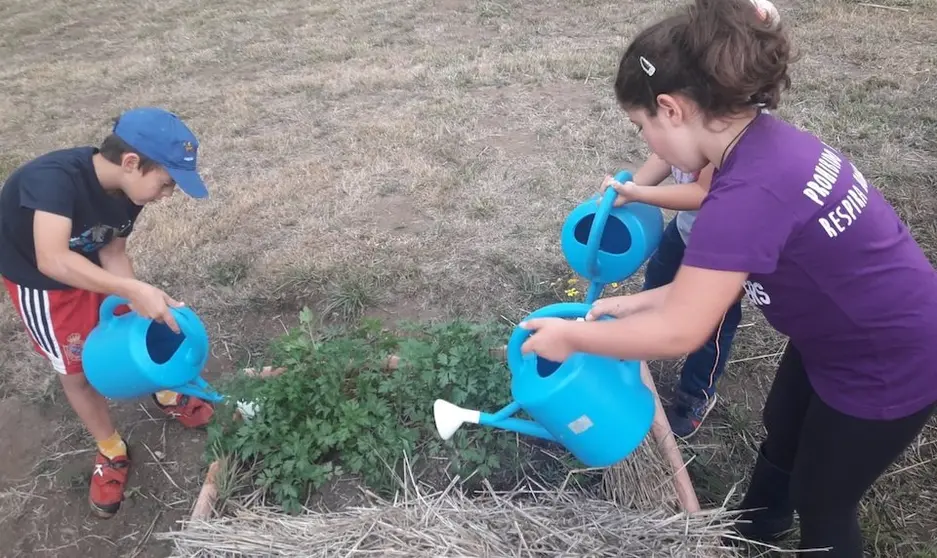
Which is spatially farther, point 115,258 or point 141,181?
point 115,258

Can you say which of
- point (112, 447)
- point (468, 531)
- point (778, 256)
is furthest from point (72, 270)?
point (778, 256)

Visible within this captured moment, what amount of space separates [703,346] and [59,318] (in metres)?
2.06

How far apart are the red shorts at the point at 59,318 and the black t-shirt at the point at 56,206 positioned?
4 centimetres

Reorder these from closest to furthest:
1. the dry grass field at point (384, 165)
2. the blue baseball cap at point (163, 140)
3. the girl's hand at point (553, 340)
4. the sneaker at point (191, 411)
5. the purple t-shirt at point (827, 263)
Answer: the purple t-shirt at point (827, 263) → the girl's hand at point (553, 340) → the blue baseball cap at point (163, 140) → the dry grass field at point (384, 165) → the sneaker at point (191, 411)

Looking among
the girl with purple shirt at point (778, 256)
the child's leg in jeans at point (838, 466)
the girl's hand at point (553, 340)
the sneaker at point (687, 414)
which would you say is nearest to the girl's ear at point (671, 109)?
the girl with purple shirt at point (778, 256)

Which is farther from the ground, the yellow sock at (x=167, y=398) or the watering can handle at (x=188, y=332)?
the watering can handle at (x=188, y=332)

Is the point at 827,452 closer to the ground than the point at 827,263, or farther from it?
closer to the ground

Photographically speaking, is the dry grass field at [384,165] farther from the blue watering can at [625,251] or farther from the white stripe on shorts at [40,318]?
the blue watering can at [625,251]

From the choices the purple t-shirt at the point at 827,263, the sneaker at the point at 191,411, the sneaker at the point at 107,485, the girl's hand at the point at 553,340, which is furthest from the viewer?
the sneaker at the point at 191,411

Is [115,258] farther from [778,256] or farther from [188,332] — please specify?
[778,256]

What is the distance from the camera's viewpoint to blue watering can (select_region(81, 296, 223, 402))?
2.01 metres

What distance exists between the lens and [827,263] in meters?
1.29

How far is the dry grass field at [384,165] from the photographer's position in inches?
96.0

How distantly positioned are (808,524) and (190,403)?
6.79 ft
